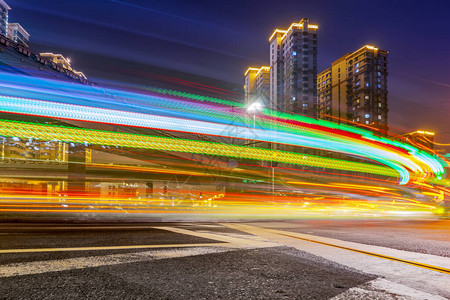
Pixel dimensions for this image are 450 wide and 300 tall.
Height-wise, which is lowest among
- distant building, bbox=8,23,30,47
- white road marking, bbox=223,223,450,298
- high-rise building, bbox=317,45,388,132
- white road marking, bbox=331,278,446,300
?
white road marking, bbox=223,223,450,298

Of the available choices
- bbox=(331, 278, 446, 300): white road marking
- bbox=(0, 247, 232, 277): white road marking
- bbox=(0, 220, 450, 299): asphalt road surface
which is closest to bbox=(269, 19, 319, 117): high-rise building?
bbox=(0, 220, 450, 299): asphalt road surface

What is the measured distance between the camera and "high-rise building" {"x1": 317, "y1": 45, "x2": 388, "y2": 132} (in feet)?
444

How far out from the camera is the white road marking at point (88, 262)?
4.02m

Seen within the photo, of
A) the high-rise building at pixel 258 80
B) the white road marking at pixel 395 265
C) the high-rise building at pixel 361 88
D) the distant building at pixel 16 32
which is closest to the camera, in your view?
the white road marking at pixel 395 265

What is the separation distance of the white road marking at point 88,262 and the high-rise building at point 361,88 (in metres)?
128

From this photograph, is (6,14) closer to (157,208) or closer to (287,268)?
(157,208)

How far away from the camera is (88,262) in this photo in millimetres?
4488

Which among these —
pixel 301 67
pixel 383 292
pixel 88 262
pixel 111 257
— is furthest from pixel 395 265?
pixel 301 67

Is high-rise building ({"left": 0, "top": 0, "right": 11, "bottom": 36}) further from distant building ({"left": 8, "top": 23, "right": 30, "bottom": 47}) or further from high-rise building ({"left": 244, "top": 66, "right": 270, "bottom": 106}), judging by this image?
high-rise building ({"left": 244, "top": 66, "right": 270, "bottom": 106})

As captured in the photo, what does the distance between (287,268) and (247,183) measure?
36.9m

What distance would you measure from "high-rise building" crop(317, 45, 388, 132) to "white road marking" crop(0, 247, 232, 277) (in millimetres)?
127613

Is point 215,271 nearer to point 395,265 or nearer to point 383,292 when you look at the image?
point 383,292

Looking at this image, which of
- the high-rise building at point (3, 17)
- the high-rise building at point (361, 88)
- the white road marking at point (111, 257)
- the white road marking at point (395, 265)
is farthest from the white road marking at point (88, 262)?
the high-rise building at point (3, 17)

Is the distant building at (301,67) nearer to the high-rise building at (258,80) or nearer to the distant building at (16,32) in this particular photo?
the high-rise building at (258,80)
